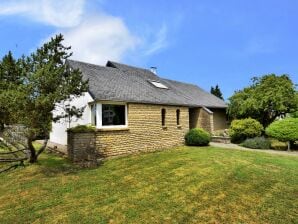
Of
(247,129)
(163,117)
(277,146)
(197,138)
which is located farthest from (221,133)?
(163,117)

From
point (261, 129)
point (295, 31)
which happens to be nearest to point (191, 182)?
point (295, 31)

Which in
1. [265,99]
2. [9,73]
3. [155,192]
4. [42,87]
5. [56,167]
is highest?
[9,73]

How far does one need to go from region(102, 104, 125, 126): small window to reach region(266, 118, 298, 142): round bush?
10579 mm

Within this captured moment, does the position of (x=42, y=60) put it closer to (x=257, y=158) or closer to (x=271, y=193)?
(x=271, y=193)

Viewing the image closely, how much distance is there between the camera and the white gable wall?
613 inches

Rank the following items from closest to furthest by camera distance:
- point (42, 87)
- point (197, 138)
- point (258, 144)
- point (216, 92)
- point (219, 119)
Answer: point (42, 87)
point (258, 144)
point (197, 138)
point (219, 119)
point (216, 92)

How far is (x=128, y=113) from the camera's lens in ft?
50.7

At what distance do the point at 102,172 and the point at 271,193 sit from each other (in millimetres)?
6611

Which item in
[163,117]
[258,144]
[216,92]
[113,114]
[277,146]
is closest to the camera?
[113,114]

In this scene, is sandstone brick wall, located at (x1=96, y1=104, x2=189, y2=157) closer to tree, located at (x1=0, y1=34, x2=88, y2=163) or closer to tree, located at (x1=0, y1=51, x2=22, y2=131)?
tree, located at (x1=0, y1=34, x2=88, y2=163)

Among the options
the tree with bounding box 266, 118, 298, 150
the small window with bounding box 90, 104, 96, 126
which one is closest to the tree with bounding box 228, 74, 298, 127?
the tree with bounding box 266, 118, 298, 150

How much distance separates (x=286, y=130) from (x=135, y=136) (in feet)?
33.5

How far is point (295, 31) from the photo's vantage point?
551 inches

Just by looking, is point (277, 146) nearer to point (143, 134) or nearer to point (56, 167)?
point (143, 134)
